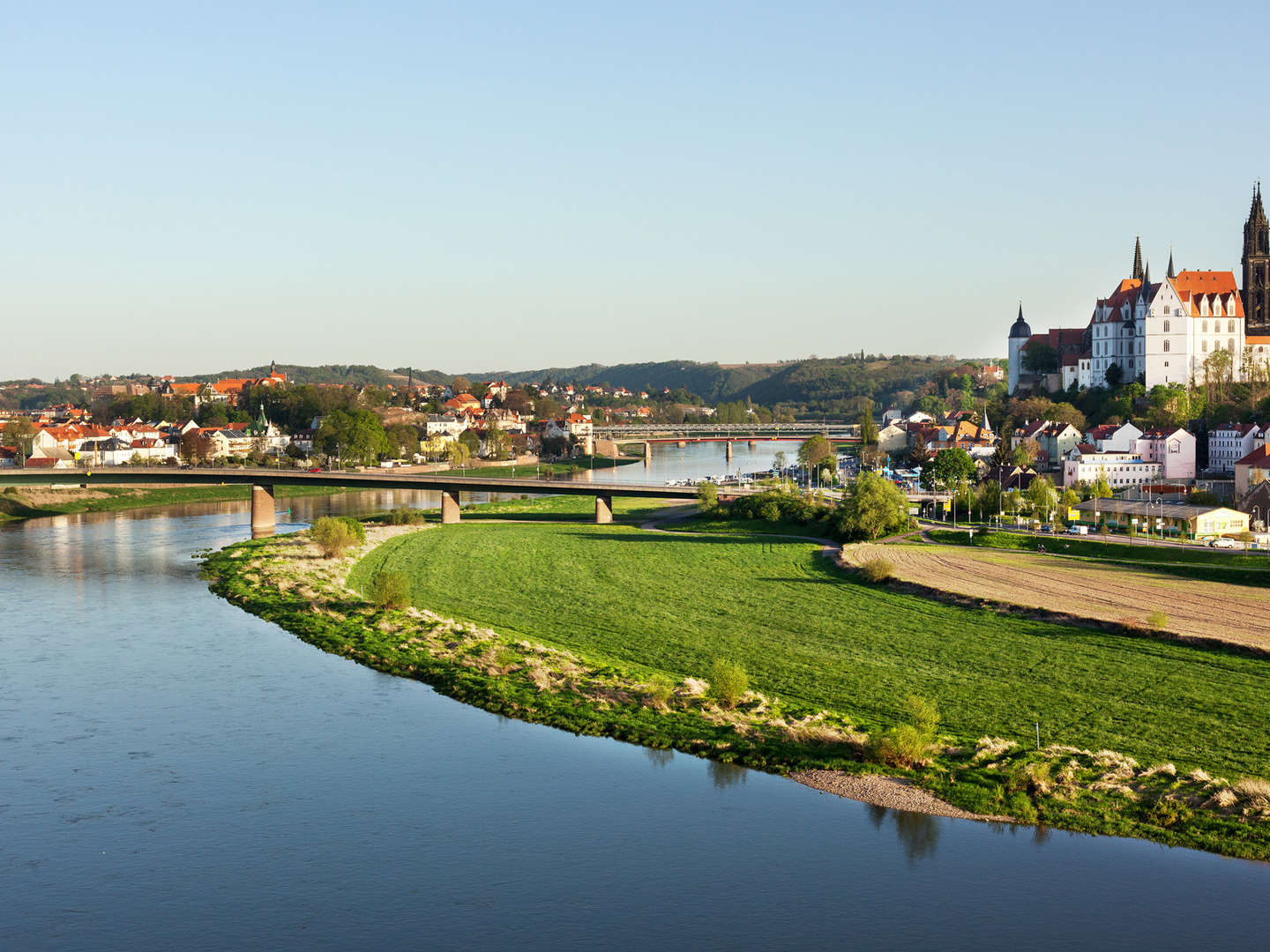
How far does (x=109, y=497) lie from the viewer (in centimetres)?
9106

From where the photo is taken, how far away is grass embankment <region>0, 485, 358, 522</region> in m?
84.0

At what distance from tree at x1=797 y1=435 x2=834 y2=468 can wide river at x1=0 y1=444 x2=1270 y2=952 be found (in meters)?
80.5

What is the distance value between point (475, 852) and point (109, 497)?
257 ft

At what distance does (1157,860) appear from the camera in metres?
20.7

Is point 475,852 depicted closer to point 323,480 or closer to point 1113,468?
point 323,480

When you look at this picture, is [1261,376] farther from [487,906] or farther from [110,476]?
[487,906]

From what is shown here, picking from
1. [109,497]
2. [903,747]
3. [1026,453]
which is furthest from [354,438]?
[903,747]

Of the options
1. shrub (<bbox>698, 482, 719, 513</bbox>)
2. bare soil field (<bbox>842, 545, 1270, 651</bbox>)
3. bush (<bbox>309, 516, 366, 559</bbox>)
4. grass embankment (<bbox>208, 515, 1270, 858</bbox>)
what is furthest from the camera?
shrub (<bbox>698, 482, 719, 513</bbox>)

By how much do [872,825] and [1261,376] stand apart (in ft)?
269

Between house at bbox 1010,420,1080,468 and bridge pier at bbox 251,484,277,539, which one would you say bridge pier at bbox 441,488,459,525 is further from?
house at bbox 1010,420,1080,468

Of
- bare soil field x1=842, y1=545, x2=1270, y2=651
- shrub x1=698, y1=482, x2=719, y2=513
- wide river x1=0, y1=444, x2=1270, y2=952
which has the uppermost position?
shrub x1=698, y1=482, x2=719, y2=513

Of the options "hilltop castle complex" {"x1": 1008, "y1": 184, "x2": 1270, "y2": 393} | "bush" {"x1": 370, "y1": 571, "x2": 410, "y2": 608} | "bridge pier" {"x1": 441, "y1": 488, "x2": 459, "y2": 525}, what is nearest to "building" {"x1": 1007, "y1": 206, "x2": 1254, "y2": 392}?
"hilltop castle complex" {"x1": 1008, "y1": 184, "x2": 1270, "y2": 393}

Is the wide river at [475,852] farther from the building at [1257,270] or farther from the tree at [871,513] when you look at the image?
the building at [1257,270]

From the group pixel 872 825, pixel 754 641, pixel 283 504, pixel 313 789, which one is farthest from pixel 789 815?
pixel 283 504
